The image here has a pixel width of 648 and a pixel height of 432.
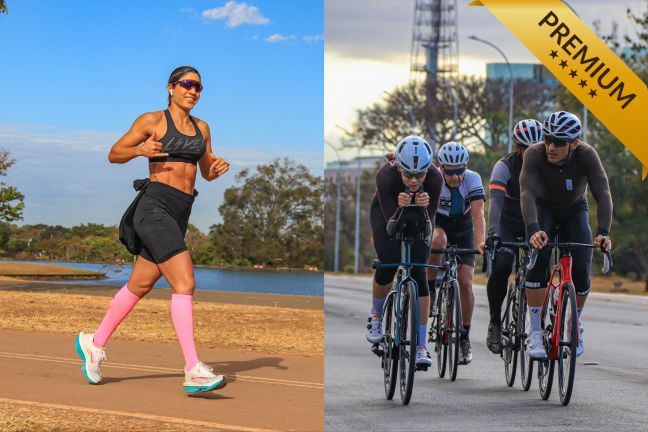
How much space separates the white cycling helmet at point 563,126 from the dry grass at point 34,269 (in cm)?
3693

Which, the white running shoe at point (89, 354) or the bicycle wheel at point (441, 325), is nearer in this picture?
the white running shoe at point (89, 354)

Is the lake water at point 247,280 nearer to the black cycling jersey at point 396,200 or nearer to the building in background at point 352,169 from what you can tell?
the building in background at point 352,169

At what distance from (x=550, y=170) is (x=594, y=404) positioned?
1614 mm

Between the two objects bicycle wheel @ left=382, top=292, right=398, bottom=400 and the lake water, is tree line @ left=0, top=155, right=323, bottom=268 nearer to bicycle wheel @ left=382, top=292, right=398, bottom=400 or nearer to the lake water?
the lake water

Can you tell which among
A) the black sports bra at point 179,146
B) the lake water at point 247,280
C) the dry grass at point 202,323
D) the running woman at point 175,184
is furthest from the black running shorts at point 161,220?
the lake water at point 247,280

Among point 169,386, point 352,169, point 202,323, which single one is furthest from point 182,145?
point 352,169

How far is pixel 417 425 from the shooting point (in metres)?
8.41

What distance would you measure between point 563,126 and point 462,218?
1925 millimetres

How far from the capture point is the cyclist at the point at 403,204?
9.10 metres

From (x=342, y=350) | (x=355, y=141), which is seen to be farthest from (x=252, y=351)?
(x=355, y=141)

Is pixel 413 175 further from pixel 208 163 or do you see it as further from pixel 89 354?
pixel 89 354

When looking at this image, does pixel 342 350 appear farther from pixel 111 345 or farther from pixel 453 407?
pixel 453 407

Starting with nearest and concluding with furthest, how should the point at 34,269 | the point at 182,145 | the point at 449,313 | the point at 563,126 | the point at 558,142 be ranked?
the point at 182,145 < the point at 563,126 < the point at 558,142 < the point at 449,313 < the point at 34,269

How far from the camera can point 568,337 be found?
30.2 ft
